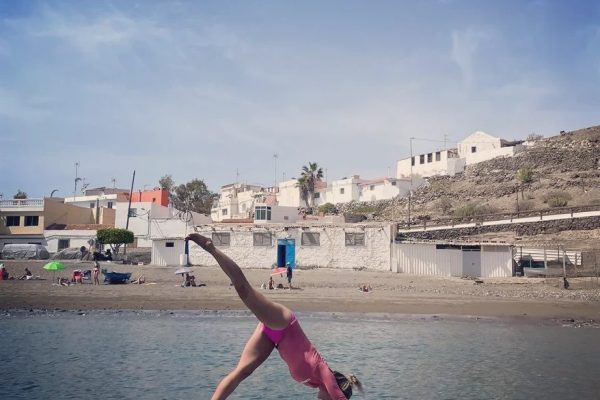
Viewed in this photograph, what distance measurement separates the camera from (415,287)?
105 ft

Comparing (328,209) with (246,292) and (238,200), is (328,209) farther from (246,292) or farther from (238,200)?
(246,292)

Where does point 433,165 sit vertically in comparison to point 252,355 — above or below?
above

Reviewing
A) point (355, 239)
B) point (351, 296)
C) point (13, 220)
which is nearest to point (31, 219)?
point (13, 220)

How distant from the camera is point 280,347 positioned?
636cm

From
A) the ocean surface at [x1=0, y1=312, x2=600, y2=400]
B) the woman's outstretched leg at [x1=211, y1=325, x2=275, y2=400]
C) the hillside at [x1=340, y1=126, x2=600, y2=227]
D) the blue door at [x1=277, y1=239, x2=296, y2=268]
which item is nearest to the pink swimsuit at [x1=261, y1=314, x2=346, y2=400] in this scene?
the woman's outstretched leg at [x1=211, y1=325, x2=275, y2=400]

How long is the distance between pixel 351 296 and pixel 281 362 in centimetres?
1367

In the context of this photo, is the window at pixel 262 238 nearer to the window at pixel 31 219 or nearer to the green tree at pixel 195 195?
the window at pixel 31 219

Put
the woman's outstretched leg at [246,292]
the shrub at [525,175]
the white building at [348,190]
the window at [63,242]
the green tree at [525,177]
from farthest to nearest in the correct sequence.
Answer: the white building at [348,190]
the shrub at [525,175]
the green tree at [525,177]
the window at [63,242]
the woman's outstretched leg at [246,292]

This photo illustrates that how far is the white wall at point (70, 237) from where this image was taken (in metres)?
53.5

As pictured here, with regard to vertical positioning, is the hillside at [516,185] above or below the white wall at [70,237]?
above

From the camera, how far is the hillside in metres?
67.9

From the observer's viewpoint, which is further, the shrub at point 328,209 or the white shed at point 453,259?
the shrub at point 328,209

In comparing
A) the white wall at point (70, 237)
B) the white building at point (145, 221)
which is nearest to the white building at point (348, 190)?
the white building at point (145, 221)

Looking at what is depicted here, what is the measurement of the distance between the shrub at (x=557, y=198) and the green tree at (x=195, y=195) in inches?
2058
